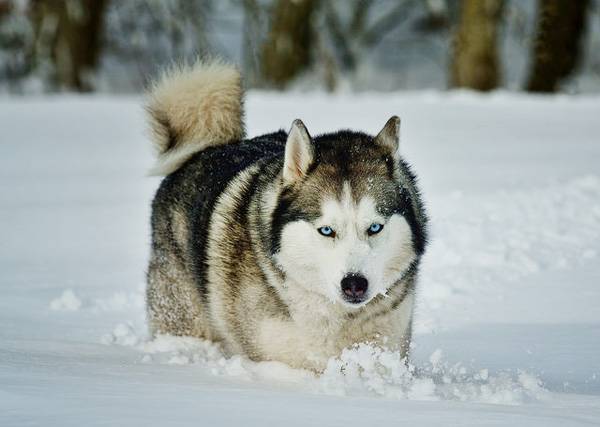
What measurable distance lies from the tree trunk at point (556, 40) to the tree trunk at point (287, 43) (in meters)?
4.32

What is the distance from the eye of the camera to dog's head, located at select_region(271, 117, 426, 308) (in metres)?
4.13

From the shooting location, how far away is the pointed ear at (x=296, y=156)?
4.43m

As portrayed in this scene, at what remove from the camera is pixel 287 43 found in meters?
19.2

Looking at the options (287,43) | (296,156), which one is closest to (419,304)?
(296,156)

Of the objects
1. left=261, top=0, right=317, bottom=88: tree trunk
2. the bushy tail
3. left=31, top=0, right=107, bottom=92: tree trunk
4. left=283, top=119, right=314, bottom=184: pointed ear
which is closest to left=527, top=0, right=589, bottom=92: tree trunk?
left=261, top=0, right=317, bottom=88: tree trunk

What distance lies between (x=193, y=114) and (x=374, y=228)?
1880 millimetres

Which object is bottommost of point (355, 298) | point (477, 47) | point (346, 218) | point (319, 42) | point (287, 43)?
point (355, 298)

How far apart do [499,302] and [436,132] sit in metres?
8.15

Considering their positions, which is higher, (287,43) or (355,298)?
(287,43)

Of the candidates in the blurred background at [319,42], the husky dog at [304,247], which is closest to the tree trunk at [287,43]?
the blurred background at [319,42]

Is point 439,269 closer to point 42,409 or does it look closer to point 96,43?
point 42,409

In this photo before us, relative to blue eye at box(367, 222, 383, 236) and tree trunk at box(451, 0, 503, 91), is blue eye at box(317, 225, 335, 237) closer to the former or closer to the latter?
blue eye at box(367, 222, 383, 236)

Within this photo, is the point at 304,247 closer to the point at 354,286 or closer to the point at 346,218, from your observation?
the point at 346,218

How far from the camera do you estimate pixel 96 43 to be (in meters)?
21.4
